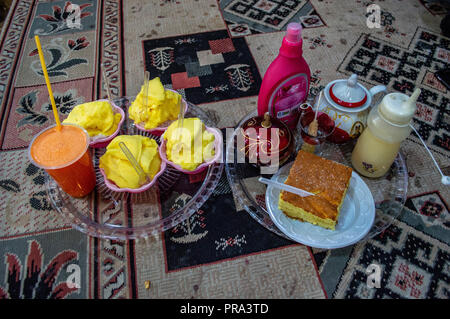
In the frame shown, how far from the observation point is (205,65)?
3.35 feet

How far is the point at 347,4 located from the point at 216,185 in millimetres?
955

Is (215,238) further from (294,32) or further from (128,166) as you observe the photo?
(294,32)

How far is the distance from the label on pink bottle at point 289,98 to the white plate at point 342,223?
0.20 metres

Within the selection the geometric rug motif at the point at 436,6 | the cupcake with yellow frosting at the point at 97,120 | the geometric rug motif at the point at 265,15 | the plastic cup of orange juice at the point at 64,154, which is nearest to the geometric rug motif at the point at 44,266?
the plastic cup of orange juice at the point at 64,154

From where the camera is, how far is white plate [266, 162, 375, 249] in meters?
0.64

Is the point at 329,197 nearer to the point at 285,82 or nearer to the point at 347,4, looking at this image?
the point at 285,82

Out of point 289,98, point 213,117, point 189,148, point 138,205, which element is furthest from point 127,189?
point 289,98

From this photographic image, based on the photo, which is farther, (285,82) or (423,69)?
(423,69)

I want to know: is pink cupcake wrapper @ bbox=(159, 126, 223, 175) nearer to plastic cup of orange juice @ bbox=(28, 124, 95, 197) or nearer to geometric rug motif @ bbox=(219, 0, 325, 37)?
plastic cup of orange juice @ bbox=(28, 124, 95, 197)

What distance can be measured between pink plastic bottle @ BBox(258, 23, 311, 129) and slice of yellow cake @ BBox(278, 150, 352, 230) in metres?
0.16

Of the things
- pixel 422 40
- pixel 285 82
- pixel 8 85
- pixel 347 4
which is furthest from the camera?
pixel 347 4

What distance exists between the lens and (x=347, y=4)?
4.08 ft

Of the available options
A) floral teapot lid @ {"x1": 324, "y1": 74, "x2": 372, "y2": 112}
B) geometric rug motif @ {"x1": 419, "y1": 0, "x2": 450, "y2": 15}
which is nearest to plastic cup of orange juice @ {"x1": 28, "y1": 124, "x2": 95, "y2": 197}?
floral teapot lid @ {"x1": 324, "y1": 74, "x2": 372, "y2": 112}

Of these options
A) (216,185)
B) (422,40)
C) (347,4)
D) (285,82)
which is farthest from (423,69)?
(216,185)
